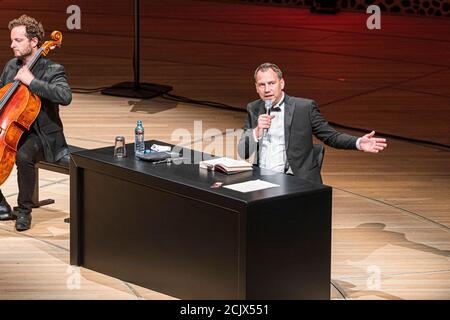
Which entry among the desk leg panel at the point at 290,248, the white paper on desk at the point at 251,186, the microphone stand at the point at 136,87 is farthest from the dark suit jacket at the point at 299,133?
the microphone stand at the point at 136,87

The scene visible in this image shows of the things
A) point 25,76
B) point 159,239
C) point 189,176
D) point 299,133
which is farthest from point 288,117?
point 25,76

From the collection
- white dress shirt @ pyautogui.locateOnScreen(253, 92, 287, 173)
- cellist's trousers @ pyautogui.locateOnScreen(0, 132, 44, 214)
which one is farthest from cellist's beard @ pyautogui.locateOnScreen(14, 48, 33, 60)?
white dress shirt @ pyautogui.locateOnScreen(253, 92, 287, 173)

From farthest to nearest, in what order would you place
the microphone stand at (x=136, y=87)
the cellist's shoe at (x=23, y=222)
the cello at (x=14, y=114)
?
1. the microphone stand at (x=136, y=87)
2. the cellist's shoe at (x=23, y=222)
3. the cello at (x=14, y=114)

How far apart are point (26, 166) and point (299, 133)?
1853 mm

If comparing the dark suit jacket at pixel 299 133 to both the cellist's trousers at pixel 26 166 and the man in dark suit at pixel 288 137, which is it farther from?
the cellist's trousers at pixel 26 166

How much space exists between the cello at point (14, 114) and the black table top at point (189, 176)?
665 mm

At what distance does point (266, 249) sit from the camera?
18.8 feet

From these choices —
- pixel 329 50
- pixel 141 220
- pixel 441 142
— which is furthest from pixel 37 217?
pixel 329 50

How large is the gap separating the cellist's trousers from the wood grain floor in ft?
0.63

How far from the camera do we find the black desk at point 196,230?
18.8 feet

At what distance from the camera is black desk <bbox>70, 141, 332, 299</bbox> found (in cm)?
572

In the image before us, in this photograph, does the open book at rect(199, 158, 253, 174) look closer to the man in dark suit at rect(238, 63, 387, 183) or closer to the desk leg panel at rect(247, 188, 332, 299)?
the man in dark suit at rect(238, 63, 387, 183)

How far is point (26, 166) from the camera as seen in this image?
7.40 metres
